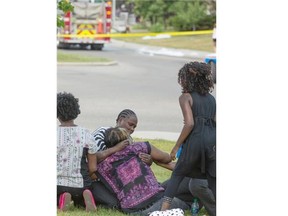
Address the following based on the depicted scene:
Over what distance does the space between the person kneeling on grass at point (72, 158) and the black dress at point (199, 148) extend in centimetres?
63

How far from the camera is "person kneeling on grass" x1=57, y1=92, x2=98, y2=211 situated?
20.3 ft

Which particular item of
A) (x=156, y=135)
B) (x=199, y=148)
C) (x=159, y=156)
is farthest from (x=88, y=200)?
(x=156, y=135)

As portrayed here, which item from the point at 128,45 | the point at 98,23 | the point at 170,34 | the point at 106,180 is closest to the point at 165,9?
the point at 170,34

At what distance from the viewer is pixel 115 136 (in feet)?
20.9

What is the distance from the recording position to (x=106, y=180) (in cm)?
632

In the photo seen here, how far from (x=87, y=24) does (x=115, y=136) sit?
23376 millimetres

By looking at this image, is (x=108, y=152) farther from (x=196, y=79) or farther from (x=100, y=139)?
(x=196, y=79)

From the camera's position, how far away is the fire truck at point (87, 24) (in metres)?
28.9

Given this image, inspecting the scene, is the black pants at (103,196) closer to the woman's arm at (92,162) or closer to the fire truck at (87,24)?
the woman's arm at (92,162)

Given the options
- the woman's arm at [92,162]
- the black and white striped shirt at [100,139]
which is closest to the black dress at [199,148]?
the woman's arm at [92,162]

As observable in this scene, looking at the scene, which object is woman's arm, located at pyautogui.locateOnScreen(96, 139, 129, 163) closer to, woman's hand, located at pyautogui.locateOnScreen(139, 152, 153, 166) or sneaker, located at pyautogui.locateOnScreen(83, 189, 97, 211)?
woman's hand, located at pyautogui.locateOnScreen(139, 152, 153, 166)

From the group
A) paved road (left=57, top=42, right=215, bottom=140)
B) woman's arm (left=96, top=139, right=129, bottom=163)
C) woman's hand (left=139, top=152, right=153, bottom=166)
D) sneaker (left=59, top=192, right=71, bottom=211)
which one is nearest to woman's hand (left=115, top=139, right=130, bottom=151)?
woman's arm (left=96, top=139, right=129, bottom=163)
